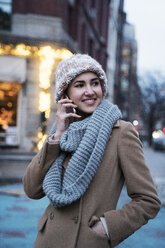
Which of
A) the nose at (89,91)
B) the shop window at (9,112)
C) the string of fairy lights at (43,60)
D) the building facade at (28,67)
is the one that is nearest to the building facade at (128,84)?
the building facade at (28,67)

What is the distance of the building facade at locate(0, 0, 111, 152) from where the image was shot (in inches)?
484

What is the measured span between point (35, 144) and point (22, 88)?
2290mm

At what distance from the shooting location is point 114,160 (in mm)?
2016

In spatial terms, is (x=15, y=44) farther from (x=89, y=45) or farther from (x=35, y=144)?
(x=89, y=45)

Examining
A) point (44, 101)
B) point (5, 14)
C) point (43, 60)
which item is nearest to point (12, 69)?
point (43, 60)

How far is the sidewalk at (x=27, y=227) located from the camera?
4.49 meters

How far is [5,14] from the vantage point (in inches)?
512

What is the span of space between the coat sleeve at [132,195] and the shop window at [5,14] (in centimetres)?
1204

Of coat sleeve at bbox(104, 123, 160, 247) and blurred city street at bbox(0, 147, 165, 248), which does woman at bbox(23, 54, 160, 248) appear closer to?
coat sleeve at bbox(104, 123, 160, 247)

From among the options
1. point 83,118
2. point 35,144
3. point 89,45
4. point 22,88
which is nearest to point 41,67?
point 22,88

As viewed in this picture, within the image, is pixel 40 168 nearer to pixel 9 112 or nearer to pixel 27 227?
pixel 27 227

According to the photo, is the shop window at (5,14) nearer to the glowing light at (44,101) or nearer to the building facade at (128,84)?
the glowing light at (44,101)

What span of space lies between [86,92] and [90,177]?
0.57 meters

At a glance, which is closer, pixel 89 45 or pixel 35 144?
pixel 35 144
